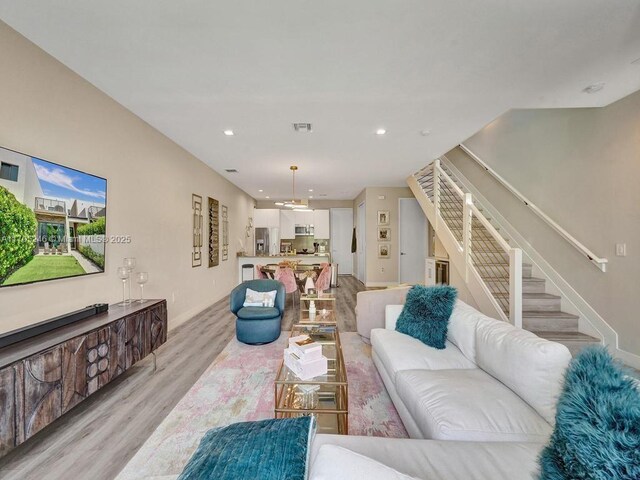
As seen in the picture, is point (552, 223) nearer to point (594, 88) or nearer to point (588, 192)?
point (588, 192)

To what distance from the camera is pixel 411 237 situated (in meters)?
7.70

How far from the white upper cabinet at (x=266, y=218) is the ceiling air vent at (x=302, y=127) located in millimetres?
5877

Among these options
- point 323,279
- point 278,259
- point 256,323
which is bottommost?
point 256,323

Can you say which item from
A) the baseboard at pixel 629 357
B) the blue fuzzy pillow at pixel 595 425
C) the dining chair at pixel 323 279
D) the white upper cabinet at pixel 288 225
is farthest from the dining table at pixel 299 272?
the blue fuzzy pillow at pixel 595 425

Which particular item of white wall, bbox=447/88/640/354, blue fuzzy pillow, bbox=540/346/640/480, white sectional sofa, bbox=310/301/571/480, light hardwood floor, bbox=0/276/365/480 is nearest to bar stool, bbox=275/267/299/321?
light hardwood floor, bbox=0/276/365/480

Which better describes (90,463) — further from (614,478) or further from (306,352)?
(614,478)

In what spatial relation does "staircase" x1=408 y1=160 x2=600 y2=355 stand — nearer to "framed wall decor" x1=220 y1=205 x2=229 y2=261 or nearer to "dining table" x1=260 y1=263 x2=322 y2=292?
"dining table" x1=260 y1=263 x2=322 y2=292

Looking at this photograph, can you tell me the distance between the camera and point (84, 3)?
5.55 ft

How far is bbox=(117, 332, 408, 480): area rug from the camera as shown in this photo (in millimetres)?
1688

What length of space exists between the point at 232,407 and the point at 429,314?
6.11ft

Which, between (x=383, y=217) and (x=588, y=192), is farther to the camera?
(x=383, y=217)

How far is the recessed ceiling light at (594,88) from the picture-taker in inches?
104

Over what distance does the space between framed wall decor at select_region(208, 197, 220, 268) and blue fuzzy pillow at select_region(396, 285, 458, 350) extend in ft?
13.8

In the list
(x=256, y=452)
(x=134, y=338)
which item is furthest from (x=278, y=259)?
(x=256, y=452)
